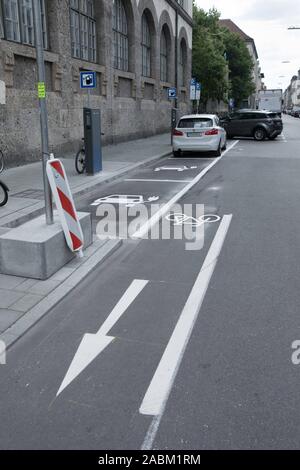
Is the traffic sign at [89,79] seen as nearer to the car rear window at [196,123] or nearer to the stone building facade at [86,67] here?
the stone building facade at [86,67]

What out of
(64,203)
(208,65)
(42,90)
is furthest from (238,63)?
(64,203)

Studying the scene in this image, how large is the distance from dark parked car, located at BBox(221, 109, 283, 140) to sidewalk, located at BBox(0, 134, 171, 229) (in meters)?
8.90

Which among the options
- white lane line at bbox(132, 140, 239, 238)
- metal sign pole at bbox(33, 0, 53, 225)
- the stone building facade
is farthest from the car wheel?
metal sign pole at bbox(33, 0, 53, 225)

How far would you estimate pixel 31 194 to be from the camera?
9.94m

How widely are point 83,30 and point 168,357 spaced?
18.9m

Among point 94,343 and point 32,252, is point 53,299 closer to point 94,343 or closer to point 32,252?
point 32,252

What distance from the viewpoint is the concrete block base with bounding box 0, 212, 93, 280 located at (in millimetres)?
5176

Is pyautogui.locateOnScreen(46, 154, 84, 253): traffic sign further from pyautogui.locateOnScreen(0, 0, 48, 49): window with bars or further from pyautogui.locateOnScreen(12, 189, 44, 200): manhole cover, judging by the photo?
pyautogui.locateOnScreen(0, 0, 48, 49): window with bars

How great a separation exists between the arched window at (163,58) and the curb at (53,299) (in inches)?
1131

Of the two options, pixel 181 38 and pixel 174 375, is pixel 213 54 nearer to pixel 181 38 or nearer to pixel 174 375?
pixel 181 38

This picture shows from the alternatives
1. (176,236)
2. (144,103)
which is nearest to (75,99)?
(144,103)

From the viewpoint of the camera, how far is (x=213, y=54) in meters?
42.0

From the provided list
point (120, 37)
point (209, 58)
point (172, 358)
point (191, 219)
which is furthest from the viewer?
point (209, 58)

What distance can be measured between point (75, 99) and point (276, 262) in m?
14.0
